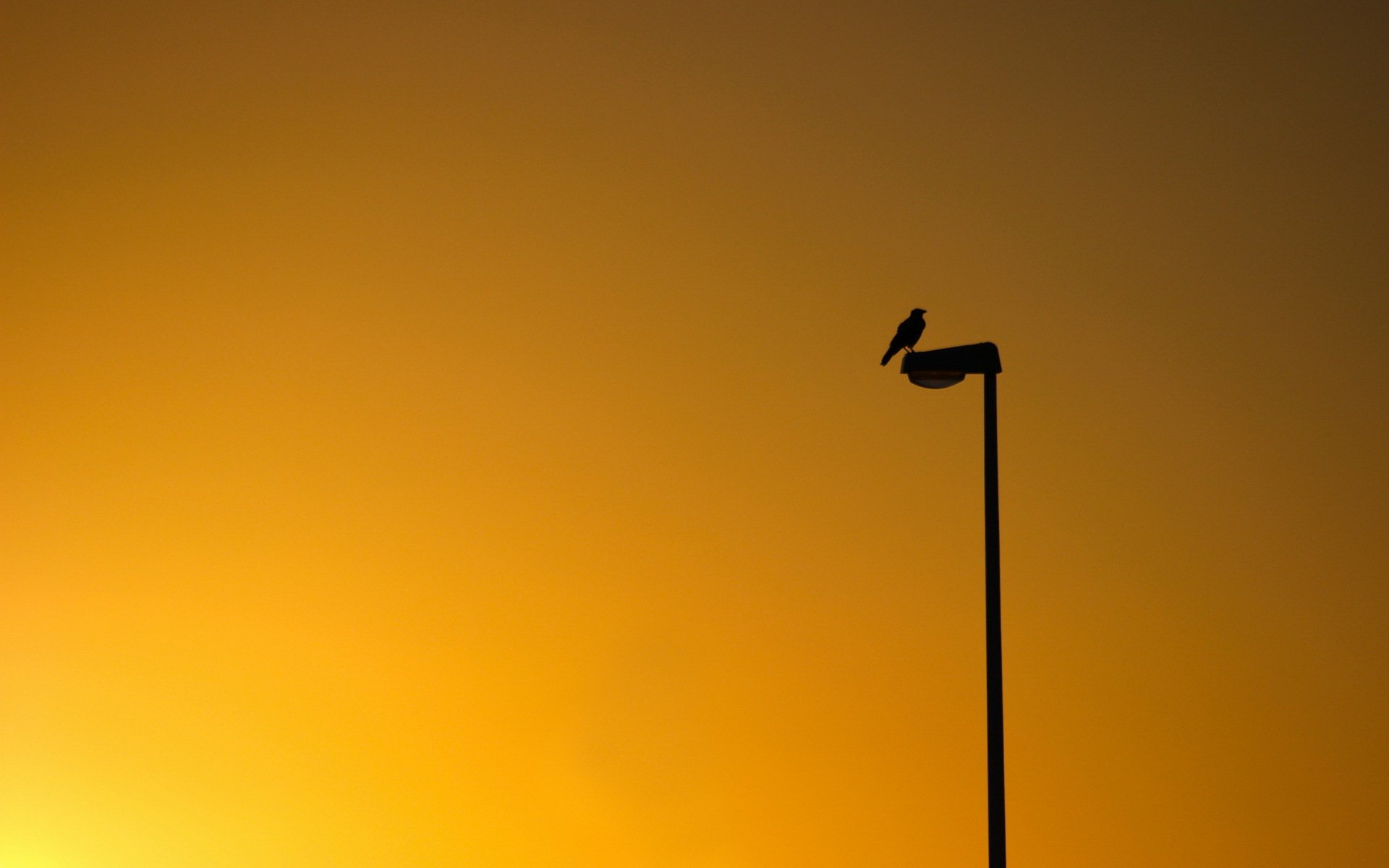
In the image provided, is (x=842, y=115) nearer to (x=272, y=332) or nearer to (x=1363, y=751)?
(x=272, y=332)

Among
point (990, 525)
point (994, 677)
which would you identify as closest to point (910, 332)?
point (990, 525)

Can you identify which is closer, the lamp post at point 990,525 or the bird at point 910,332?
the lamp post at point 990,525

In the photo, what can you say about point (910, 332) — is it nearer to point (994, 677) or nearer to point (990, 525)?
point (990, 525)

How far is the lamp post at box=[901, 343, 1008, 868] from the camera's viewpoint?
8.09ft

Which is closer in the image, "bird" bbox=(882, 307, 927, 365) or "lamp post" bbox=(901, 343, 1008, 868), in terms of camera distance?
"lamp post" bbox=(901, 343, 1008, 868)

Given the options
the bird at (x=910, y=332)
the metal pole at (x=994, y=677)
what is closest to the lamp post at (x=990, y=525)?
the metal pole at (x=994, y=677)

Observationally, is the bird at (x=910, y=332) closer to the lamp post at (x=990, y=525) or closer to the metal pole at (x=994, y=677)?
the lamp post at (x=990, y=525)

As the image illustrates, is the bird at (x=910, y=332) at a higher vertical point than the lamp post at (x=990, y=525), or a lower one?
higher

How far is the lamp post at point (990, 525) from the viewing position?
2467mm

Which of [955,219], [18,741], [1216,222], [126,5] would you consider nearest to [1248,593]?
[1216,222]

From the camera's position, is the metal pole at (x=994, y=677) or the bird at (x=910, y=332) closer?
the metal pole at (x=994, y=677)

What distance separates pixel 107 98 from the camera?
4.06m

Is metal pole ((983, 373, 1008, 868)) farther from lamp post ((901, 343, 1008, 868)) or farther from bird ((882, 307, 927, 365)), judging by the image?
bird ((882, 307, 927, 365))

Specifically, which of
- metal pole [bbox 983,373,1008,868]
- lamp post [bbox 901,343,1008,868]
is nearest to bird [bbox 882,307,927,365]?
lamp post [bbox 901,343,1008,868]
